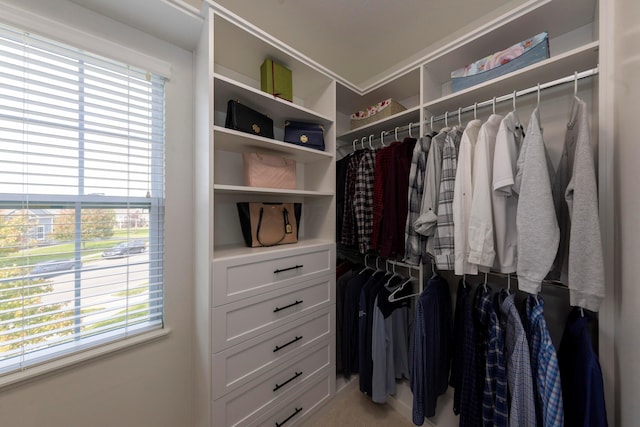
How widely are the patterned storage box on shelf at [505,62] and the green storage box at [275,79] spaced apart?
1025 millimetres

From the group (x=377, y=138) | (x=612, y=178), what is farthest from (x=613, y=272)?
(x=377, y=138)

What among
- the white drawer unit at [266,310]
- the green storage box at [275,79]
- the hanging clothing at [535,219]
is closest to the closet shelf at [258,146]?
the green storage box at [275,79]

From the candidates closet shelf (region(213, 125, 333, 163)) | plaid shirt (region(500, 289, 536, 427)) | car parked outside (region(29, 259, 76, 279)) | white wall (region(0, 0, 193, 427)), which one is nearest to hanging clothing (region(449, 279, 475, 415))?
plaid shirt (region(500, 289, 536, 427))

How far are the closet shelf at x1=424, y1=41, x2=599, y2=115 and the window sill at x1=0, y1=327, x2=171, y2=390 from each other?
2.11 m

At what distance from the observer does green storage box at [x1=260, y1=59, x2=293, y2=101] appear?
1397mm

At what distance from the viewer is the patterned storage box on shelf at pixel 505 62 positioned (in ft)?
3.48

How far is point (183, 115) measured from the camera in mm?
1367

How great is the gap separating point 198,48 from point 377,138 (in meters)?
1.37

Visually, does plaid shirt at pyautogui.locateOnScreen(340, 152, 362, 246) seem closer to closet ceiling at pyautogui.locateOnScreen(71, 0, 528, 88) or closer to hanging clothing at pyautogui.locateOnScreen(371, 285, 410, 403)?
hanging clothing at pyautogui.locateOnScreen(371, 285, 410, 403)

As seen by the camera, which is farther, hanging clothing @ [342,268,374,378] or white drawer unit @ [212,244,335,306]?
hanging clothing @ [342,268,374,378]

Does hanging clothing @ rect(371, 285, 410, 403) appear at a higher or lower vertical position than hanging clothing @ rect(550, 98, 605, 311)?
lower

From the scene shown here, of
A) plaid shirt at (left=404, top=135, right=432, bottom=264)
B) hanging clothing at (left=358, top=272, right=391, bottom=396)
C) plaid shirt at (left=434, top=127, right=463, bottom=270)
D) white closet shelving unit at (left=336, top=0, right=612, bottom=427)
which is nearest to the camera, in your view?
white closet shelving unit at (left=336, top=0, right=612, bottom=427)

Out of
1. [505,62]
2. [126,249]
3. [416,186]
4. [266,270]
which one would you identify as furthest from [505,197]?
[126,249]

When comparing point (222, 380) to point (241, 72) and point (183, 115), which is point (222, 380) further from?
point (241, 72)
